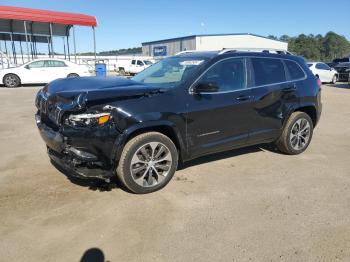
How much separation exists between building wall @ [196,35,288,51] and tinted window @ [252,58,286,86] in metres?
43.6

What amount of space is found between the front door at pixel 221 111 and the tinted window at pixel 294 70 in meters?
1.12

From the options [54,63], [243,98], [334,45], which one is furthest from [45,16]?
[334,45]

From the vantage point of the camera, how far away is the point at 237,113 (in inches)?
192

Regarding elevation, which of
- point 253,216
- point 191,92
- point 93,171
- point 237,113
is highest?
point 191,92

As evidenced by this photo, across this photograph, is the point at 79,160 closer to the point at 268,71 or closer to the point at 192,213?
the point at 192,213

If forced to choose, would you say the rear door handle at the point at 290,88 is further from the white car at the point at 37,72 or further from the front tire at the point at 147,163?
the white car at the point at 37,72

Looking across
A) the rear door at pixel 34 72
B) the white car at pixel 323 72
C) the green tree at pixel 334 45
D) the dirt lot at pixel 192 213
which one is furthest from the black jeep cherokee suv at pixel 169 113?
the green tree at pixel 334 45

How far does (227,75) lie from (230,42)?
48.0m

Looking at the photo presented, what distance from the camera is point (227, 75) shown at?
483 centimetres

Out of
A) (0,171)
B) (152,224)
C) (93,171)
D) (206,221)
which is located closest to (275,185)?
(206,221)

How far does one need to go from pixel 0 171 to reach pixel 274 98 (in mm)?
4245

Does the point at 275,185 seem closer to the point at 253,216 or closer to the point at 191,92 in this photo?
the point at 253,216

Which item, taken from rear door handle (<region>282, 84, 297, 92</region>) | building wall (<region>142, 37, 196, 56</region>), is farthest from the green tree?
rear door handle (<region>282, 84, 297, 92</region>)

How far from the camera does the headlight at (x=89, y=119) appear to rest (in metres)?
3.73
